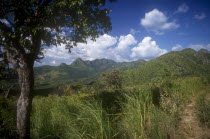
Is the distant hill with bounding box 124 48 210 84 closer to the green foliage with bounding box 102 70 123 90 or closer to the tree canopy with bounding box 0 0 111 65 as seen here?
the green foliage with bounding box 102 70 123 90

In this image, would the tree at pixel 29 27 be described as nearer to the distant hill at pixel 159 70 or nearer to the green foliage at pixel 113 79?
the green foliage at pixel 113 79

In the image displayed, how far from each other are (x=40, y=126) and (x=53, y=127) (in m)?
0.75

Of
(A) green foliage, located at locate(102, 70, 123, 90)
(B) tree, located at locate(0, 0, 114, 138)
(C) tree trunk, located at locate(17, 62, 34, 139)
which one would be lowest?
(A) green foliage, located at locate(102, 70, 123, 90)

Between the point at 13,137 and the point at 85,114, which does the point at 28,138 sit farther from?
the point at 85,114

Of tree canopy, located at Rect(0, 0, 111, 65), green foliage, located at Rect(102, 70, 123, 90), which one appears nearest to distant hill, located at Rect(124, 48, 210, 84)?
green foliage, located at Rect(102, 70, 123, 90)

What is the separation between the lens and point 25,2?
2.88 m

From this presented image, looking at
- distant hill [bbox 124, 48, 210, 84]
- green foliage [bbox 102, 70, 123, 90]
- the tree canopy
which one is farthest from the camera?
distant hill [bbox 124, 48, 210, 84]

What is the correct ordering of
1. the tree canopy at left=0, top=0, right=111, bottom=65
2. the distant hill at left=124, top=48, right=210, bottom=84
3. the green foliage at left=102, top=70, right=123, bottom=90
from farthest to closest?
the distant hill at left=124, top=48, right=210, bottom=84
the green foliage at left=102, top=70, right=123, bottom=90
the tree canopy at left=0, top=0, right=111, bottom=65

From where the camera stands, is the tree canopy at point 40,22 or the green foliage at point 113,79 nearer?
the tree canopy at point 40,22

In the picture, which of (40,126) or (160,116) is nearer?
(160,116)

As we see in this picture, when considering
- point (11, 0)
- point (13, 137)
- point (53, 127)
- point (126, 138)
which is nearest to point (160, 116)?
point (126, 138)

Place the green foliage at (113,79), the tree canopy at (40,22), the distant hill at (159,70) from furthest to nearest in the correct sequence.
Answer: the distant hill at (159,70) < the green foliage at (113,79) < the tree canopy at (40,22)

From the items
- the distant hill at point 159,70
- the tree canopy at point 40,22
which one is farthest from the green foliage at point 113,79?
the distant hill at point 159,70

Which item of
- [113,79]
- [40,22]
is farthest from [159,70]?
[40,22]
